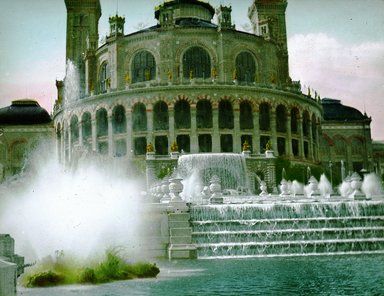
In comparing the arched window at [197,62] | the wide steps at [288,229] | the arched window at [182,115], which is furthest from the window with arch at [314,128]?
the wide steps at [288,229]

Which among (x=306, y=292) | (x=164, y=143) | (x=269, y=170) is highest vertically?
(x=164, y=143)

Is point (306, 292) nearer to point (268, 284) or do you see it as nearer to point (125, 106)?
point (268, 284)

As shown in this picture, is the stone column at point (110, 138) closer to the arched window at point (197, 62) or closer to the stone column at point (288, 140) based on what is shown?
the arched window at point (197, 62)

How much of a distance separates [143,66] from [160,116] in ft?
29.6

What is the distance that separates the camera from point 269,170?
58.2 m

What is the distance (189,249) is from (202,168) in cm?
2631

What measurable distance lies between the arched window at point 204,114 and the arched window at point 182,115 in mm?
1215

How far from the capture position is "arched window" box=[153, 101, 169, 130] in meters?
63.4

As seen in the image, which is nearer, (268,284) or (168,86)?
(268,284)

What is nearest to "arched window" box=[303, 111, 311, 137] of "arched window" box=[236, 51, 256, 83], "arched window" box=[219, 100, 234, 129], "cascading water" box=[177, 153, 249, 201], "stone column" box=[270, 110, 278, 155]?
"stone column" box=[270, 110, 278, 155]

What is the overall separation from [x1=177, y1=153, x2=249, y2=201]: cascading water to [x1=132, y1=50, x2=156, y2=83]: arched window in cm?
1826

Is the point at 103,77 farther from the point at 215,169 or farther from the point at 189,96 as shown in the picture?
the point at 215,169

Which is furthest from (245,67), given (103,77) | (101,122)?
(101,122)

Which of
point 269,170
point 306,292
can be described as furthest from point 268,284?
point 269,170
